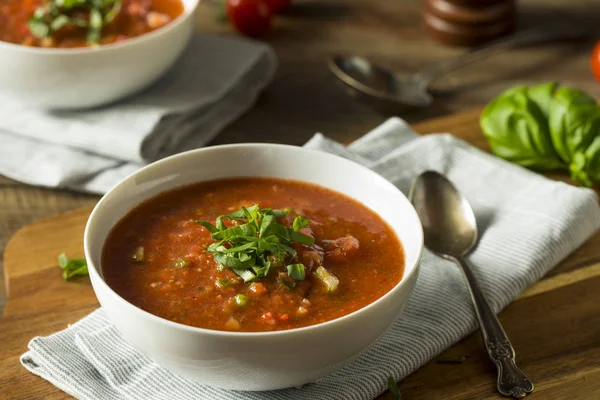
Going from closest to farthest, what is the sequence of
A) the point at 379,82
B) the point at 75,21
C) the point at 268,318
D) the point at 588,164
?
the point at 268,318, the point at 588,164, the point at 75,21, the point at 379,82

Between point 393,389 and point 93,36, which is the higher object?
point 93,36

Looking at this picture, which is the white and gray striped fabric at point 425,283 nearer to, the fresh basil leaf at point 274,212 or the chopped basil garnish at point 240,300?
the chopped basil garnish at point 240,300

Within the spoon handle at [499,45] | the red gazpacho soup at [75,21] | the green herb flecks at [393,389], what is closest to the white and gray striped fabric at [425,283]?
the green herb flecks at [393,389]

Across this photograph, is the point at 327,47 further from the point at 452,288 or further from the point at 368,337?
the point at 368,337

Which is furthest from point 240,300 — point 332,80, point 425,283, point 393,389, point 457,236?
point 332,80

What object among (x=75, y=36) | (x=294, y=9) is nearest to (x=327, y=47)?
(x=294, y=9)

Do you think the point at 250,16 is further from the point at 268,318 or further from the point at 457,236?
the point at 268,318
